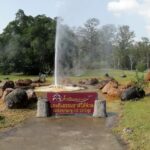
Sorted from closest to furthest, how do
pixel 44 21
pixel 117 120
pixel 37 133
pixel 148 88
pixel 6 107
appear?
pixel 37 133
pixel 117 120
pixel 6 107
pixel 148 88
pixel 44 21

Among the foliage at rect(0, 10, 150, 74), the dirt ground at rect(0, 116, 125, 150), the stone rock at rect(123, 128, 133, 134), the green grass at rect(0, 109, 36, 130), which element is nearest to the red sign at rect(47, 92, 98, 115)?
the dirt ground at rect(0, 116, 125, 150)

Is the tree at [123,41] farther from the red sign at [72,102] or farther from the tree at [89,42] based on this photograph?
the red sign at [72,102]

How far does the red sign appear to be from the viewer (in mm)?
16953

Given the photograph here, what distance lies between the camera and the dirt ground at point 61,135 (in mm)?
11328

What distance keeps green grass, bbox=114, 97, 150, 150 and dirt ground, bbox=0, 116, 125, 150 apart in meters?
0.42

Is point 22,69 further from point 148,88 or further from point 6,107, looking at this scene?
point 6,107

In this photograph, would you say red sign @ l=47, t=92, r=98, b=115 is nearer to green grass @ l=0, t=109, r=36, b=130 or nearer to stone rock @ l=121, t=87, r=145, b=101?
green grass @ l=0, t=109, r=36, b=130

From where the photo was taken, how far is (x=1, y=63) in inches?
2333

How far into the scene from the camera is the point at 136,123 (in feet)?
46.8

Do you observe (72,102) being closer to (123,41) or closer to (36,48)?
(36,48)

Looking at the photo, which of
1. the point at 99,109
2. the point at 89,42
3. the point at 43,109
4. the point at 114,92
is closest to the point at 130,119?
the point at 99,109

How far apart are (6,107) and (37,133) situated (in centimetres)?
587

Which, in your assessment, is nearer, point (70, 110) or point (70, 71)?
point (70, 110)

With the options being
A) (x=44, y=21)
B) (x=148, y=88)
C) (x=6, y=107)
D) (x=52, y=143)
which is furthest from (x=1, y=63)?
(x=52, y=143)
